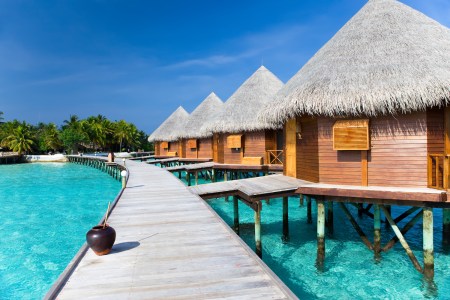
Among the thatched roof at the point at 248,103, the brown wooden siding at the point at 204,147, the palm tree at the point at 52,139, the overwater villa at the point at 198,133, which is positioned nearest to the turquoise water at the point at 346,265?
the thatched roof at the point at 248,103

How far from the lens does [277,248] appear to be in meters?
9.65

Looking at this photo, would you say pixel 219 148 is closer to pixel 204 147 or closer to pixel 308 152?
pixel 204 147

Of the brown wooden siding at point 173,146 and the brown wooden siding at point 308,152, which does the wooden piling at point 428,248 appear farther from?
the brown wooden siding at point 173,146

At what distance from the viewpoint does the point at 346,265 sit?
8266 mm

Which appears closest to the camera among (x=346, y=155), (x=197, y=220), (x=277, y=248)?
(x=197, y=220)

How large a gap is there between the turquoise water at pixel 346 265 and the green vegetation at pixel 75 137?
49.7 meters

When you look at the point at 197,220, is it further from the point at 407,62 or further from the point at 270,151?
the point at 270,151

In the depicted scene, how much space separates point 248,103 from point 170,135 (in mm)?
14775

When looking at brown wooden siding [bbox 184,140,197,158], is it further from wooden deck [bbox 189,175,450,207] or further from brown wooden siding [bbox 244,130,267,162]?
wooden deck [bbox 189,175,450,207]

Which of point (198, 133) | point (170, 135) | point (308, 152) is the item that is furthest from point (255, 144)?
point (170, 135)

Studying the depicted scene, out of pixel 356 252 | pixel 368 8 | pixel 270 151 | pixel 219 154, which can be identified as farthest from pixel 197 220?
pixel 219 154

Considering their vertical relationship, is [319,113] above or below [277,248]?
above

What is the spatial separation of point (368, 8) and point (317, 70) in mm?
3143

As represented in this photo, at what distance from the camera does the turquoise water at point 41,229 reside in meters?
8.30
